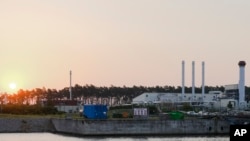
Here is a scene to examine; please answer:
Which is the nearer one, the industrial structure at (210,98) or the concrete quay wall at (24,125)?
the concrete quay wall at (24,125)

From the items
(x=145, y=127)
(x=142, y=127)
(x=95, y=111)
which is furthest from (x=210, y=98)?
(x=142, y=127)

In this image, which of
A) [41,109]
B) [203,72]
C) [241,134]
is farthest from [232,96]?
[241,134]

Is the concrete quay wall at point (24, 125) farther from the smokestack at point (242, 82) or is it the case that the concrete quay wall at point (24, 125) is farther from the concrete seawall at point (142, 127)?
the smokestack at point (242, 82)

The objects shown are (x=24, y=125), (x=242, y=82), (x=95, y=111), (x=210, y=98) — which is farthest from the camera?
(x=210, y=98)

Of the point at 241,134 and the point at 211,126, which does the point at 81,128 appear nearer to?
the point at 211,126

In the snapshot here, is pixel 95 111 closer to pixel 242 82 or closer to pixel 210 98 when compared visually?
pixel 242 82

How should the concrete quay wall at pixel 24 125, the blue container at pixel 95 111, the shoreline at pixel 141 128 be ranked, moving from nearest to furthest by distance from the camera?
the shoreline at pixel 141 128 → the blue container at pixel 95 111 → the concrete quay wall at pixel 24 125

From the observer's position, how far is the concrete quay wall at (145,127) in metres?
56.8

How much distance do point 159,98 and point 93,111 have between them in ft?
176

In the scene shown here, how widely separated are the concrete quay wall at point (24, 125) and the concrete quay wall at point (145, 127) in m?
6.31

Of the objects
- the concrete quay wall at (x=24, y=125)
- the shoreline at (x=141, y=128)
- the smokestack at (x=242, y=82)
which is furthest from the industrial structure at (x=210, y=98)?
the concrete quay wall at (x=24, y=125)

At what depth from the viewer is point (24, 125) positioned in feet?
220

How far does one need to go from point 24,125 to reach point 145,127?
18.2 metres

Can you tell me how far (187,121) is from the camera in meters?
59.6
